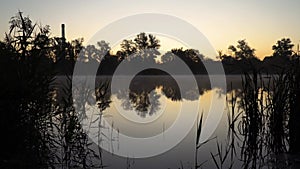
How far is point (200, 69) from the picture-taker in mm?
63375

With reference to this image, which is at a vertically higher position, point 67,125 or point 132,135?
point 67,125

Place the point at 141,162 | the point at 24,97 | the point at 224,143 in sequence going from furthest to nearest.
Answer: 1. the point at 224,143
2. the point at 141,162
3. the point at 24,97

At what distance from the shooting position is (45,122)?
208 inches

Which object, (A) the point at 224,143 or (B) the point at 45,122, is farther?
(A) the point at 224,143

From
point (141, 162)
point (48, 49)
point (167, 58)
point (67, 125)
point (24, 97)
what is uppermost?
point (167, 58)

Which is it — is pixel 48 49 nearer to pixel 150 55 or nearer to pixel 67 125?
pixel 67 125

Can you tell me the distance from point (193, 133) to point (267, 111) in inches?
135

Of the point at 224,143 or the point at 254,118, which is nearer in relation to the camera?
the point at 254,118

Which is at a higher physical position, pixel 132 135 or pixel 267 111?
pixel 267 111

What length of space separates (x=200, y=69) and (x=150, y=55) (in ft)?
31.8

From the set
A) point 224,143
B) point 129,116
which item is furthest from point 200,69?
point 224,143

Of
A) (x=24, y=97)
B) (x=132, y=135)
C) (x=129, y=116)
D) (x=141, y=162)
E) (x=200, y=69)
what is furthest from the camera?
(x=200, y=69)

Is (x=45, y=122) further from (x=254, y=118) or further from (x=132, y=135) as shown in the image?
(x=132, y=135)

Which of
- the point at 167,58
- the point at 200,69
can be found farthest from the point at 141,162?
the point at 200,69
